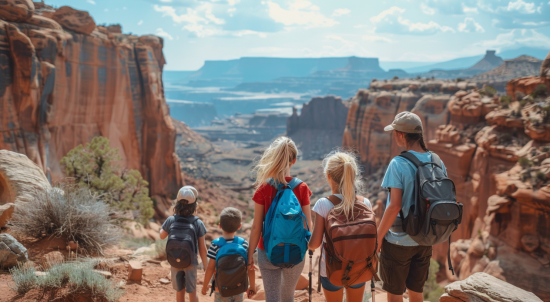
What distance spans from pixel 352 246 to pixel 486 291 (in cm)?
225

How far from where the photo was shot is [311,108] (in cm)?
8950

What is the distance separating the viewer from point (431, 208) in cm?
314

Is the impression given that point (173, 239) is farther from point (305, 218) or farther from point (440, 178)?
point (440, 178)

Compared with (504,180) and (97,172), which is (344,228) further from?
(504,180)

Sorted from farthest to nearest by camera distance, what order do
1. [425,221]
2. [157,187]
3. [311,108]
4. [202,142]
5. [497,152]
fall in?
[311,108] < [202,142] < [157,187] < [497,152] < [425,221]

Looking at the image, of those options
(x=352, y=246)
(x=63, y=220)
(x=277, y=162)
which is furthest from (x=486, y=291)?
(x=63, y=220)

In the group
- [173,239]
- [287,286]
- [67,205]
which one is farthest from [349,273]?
[67,205]

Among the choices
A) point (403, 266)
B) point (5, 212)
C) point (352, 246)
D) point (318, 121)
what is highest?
point (352, 246)

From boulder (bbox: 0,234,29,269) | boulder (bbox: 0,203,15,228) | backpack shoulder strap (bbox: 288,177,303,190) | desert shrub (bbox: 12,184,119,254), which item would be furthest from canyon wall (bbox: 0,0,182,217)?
backpack shoulder strap (bbox: 288,177,303,190)

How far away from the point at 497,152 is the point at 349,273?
1397 centimetres

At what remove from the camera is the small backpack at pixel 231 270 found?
Result: 11.7 ft

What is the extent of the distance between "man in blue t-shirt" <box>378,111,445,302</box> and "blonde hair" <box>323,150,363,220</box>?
30 cm

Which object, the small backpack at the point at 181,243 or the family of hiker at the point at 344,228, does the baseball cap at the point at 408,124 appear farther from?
the small backpack at the point at 181,243

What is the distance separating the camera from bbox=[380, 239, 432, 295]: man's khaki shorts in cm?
347
